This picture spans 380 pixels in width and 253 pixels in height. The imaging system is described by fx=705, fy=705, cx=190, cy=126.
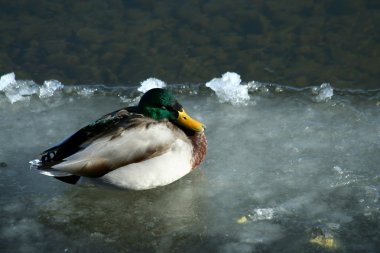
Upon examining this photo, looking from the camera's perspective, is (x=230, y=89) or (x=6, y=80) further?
(x=6, y=80)

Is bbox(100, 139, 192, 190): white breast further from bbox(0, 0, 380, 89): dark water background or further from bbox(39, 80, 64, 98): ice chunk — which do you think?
bbox(0, 0, 380, 89): dark water background

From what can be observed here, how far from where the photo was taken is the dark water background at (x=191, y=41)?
7016 mm

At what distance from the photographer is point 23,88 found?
6.54 m

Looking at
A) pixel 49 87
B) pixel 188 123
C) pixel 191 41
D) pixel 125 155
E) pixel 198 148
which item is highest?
pixel 191 41

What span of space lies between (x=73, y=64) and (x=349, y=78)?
278cm

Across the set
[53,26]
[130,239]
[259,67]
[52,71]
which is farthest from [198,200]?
[53,26]

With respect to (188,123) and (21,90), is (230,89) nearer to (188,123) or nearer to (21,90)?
(188,123)

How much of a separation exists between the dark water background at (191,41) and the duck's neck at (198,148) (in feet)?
5.82

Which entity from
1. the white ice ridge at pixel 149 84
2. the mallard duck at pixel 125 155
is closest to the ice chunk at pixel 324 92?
the white ice ridge at pixel 149 84

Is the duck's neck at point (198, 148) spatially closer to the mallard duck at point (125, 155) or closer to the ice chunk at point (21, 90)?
the mallard duck at point (125, 155)

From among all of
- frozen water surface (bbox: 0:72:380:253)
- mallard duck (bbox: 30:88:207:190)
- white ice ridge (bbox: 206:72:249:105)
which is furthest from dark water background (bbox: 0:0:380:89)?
mallard duck (bbox: 30:88:207:190)

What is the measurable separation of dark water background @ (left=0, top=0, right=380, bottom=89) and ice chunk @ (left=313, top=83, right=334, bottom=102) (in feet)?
1.36

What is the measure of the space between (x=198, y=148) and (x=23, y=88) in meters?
2.18

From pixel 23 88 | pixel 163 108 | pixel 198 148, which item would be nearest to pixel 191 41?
pixel 23 88
